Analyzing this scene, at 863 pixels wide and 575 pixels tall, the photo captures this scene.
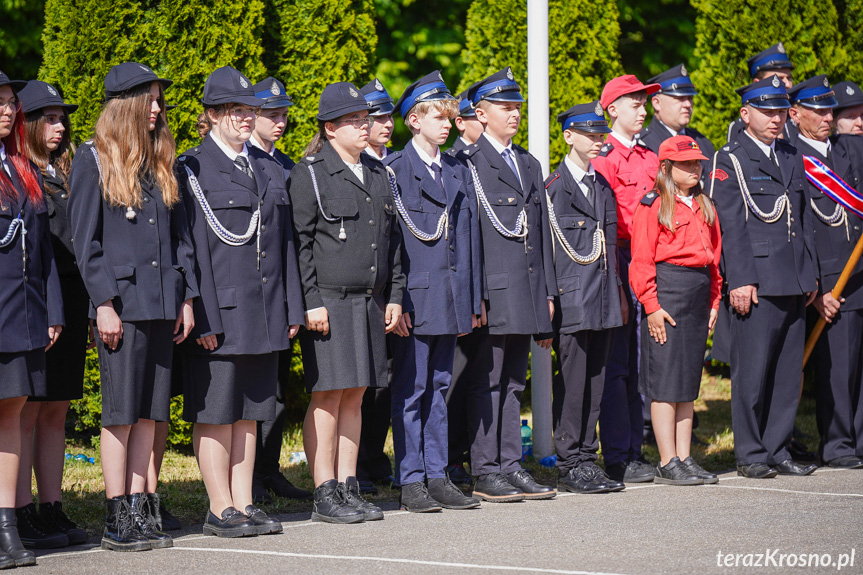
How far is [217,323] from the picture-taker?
5680 mm

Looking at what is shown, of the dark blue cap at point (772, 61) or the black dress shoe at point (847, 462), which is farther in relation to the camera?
the dark blue cap at point (772, 61)

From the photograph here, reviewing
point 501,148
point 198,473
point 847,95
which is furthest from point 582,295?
point 847,95

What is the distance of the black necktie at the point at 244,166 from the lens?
19.4ft

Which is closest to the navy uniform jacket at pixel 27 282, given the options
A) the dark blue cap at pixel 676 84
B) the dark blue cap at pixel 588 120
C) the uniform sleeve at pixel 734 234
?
the dark blue cap at pixel 588 120

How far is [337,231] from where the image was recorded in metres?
6.10

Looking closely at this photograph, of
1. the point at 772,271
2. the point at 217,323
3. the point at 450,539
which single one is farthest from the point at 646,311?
the point at 217,323

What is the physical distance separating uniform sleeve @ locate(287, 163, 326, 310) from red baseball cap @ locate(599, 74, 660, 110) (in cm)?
268

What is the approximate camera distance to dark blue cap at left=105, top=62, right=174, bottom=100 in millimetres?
5543

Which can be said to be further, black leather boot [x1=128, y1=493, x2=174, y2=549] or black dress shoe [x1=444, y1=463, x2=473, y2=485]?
black dress shoe [x1=444, y1=463, x2=473, y2=485]

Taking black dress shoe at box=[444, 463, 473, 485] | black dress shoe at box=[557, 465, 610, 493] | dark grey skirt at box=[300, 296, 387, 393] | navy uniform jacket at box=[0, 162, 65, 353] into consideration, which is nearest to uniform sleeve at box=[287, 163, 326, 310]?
dark grey skirt at box=[300, 296, 387, 393]

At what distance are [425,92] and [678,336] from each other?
7.45ft

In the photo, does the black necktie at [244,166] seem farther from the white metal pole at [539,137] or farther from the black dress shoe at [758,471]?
the black dress shoe at [758,471]

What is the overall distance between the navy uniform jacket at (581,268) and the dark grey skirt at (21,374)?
3.28 metres

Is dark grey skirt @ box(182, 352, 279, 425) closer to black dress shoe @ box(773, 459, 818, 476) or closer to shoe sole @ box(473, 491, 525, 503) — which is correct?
shoe sole @ box(473, 491, 525, 503)
